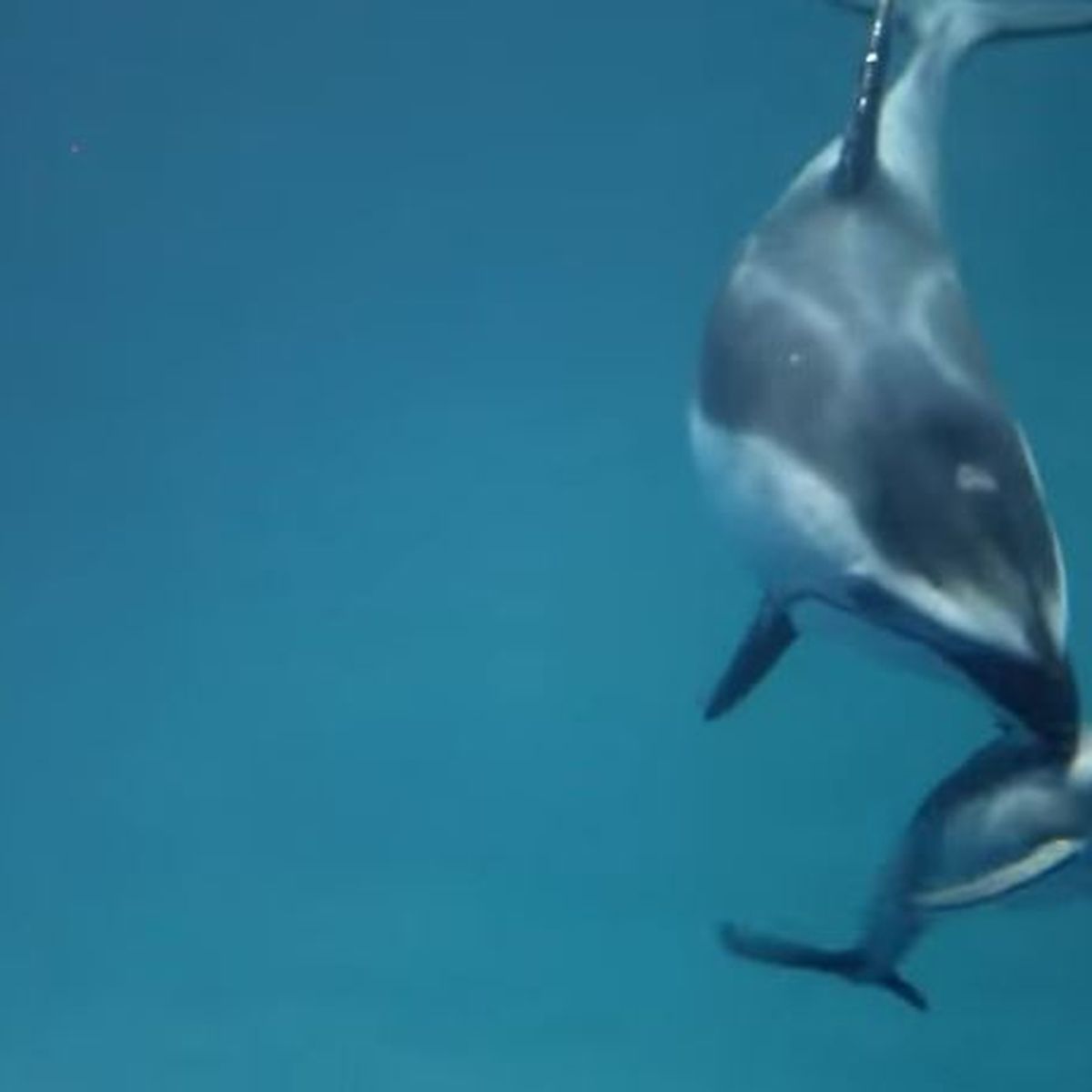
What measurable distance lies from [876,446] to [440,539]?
10656 millimetres

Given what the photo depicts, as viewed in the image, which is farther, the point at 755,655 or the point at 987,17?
the point at 987,17

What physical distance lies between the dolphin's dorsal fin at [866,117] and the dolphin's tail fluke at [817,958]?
2.74 metres

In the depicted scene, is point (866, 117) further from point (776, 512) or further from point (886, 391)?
point (776, 512)

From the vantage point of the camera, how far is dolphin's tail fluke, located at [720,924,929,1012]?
8.20m

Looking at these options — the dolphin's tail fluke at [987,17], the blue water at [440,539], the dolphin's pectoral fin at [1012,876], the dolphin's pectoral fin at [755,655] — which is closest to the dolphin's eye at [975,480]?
the dolphin's pectoral fin at [755,655]

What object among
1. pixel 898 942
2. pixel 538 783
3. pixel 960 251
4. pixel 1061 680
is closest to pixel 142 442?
pixel 538 783

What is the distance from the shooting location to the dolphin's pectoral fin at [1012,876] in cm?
687

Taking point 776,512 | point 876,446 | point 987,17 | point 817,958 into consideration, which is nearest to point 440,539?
point 987,17

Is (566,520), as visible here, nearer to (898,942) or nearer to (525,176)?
(525,176)

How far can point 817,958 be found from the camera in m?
8.24

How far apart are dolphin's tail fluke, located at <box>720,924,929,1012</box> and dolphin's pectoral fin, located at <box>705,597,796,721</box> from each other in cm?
97

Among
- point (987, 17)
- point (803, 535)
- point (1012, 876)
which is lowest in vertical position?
point (1012, 876)

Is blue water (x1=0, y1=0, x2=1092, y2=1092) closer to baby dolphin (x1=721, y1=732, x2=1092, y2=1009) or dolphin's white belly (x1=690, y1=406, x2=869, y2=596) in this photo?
baby dolphin (x1=721, y1=732, x2=1092, y2=1009)

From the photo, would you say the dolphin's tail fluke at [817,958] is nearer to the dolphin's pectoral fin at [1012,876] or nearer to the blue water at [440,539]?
the dolphin's pectoral fin at [1012,876]
